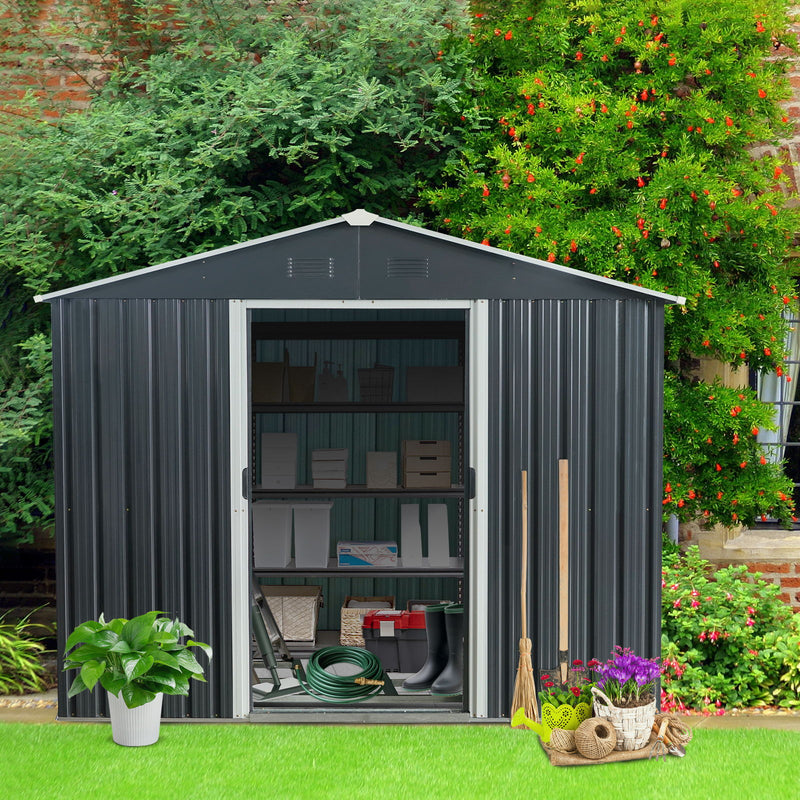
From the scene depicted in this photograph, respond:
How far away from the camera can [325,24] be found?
569 cm

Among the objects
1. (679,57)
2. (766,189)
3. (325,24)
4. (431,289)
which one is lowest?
(431,289)

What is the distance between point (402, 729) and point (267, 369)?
2274 mm

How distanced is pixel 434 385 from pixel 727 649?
2.26 m

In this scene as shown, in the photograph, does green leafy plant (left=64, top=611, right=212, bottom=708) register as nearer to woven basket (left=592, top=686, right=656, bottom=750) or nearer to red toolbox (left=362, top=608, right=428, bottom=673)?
red toolbox (left=362, top=608, right=428, bottom=673)

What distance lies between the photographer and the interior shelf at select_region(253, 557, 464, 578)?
15.1ft

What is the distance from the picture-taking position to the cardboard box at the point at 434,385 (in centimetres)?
508

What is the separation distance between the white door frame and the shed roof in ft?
0.16

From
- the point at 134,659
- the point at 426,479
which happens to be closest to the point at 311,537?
the point at 426,479

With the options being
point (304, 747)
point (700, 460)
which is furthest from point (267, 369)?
point (700, 460)

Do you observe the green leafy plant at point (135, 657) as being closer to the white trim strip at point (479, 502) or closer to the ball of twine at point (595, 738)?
the white trim strip at point (479, 502)

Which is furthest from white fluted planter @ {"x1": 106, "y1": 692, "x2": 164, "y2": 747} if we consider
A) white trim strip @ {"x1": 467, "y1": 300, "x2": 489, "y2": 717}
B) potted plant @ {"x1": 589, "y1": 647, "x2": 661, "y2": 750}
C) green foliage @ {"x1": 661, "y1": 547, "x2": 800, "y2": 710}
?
green foliage @ {"x1": 661, "y1": 547, "x2": 800, "y2": 710}

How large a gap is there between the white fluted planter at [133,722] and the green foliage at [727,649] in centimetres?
256

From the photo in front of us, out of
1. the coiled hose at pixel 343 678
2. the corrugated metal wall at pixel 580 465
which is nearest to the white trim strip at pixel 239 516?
the coiled hose at pixel 343 678

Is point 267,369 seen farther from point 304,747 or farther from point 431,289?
point 304,747
